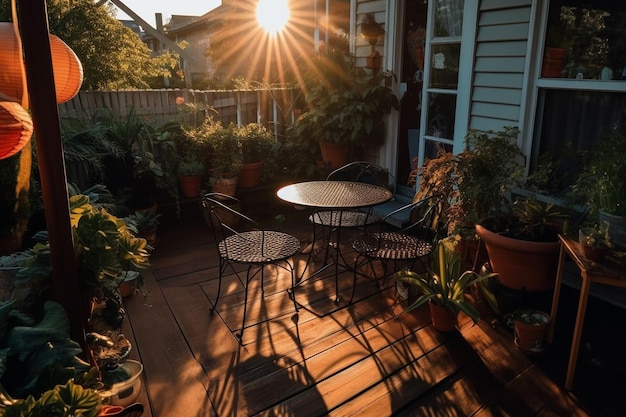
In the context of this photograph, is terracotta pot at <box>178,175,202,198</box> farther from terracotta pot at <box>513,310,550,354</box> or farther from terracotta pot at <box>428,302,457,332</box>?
terracotta pot at <box>513,310,550,354</box>

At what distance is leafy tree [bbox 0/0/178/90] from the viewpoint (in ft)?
21.5

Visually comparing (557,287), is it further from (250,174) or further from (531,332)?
(250,174)

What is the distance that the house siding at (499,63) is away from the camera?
3.07 meters

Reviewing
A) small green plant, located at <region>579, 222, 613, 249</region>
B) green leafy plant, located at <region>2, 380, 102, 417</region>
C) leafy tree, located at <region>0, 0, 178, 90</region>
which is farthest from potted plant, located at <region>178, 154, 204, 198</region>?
leafy tree, located at <region>0, 0, 178, 90</region>

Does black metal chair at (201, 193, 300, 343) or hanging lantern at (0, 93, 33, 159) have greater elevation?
→ hanging lantern at (0, 93, 33, 159)

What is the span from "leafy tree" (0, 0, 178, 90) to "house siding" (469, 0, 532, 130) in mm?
5778

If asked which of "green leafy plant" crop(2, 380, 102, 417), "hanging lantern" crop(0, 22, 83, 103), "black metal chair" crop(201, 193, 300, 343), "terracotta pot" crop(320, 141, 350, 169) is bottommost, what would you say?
A: "black metal chair" crop(201, 193, 300, 343)

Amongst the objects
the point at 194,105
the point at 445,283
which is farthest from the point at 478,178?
the point at 194,105

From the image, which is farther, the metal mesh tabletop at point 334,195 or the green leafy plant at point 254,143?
the green leafy plant at point 254,143

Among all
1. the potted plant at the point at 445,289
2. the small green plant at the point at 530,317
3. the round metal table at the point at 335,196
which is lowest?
the small green plant at the point at 530,317

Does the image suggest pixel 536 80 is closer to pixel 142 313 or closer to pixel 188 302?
pixel 188 302

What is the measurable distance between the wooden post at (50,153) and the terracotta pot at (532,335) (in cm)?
209

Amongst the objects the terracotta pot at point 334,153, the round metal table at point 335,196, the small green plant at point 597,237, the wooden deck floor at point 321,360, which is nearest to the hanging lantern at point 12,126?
the wooden deck floor at point 321,360

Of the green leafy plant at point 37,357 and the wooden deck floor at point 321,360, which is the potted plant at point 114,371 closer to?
the wooden deck floor at point 321,360
